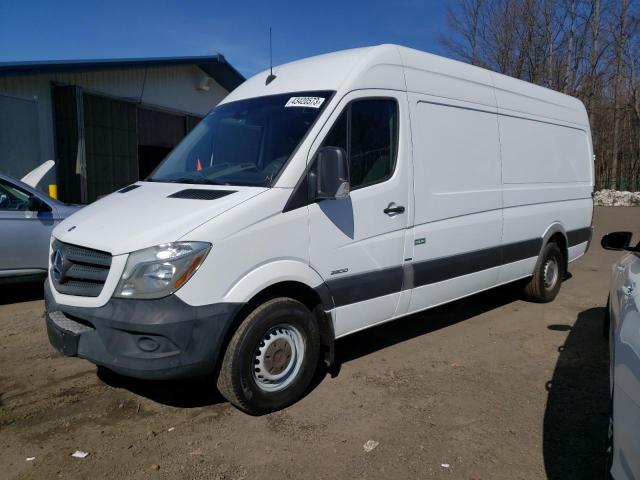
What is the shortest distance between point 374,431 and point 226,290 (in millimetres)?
1356

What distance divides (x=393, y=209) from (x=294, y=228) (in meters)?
1.04

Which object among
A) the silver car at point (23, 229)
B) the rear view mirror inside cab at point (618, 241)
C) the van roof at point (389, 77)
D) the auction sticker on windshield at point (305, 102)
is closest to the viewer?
the rear view mirror inside cab at point (618, 241)

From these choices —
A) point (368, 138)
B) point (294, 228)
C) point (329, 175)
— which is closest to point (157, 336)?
point (294, 228)

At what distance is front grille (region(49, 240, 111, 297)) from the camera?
3.43 metres

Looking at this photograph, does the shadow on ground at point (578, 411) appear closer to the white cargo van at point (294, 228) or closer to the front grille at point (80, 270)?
the white cargo van at point (294, 228)

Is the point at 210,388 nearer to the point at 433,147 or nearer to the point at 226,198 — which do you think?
the point at 226,198

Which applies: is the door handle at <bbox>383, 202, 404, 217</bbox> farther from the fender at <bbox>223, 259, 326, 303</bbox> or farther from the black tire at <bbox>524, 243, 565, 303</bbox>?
the black tire at <bbox>524, 243, 565, 303</bbox>

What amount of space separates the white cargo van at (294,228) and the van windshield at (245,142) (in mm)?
17

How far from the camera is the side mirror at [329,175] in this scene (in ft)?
12.2

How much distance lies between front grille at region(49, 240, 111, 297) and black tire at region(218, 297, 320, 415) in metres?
0.94

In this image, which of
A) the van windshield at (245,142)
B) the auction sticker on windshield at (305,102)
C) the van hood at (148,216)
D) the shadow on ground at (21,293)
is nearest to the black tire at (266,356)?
the van hood at (148,216)

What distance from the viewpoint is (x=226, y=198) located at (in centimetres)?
354

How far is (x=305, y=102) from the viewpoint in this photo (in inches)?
163

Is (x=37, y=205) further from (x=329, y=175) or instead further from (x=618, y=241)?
(x=618, y=241)
